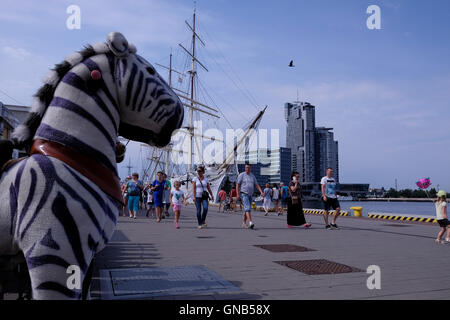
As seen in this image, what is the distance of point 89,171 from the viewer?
1.90 meters

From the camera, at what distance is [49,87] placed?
6.57ft

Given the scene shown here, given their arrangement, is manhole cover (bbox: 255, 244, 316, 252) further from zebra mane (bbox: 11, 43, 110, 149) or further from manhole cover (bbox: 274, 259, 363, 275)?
zebra mane (bbox: 11, 43, 110, 149)

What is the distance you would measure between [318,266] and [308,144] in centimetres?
11199

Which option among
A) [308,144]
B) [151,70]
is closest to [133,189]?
[151,70]

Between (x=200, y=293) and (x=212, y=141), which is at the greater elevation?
(x=212, y=141)

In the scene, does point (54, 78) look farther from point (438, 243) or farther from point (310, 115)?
point (310, 115)

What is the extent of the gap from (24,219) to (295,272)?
3.62m

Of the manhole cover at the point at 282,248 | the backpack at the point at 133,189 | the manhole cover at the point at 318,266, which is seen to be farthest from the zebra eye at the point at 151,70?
the backpack at the point at 133,189

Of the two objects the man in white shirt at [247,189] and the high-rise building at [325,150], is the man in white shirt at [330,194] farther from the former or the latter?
the high-rise building at [325,150]

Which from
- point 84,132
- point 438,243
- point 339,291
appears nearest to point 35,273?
point 84,132

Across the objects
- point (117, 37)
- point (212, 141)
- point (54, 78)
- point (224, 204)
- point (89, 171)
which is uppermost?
point (212, 141)

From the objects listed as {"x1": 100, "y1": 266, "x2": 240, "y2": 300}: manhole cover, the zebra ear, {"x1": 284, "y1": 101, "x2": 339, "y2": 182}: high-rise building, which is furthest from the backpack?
{"x1": 284, "y1": 101, "x2": 339, "y2": 182}: high-rise building

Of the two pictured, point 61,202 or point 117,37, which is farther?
point 117,37

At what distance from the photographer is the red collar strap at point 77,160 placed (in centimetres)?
185
